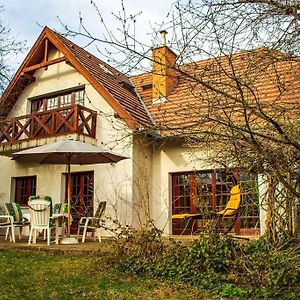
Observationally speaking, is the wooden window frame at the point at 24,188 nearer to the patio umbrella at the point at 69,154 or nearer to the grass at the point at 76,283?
the patio umbrella at the point at 69,154

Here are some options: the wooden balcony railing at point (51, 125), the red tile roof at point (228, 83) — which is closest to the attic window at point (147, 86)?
the wooden balcony railing at point (51, 125)

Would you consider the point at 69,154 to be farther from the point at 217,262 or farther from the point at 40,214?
the point at 217,262

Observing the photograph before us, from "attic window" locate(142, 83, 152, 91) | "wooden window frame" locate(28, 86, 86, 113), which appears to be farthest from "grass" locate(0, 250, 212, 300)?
"attic window" locate(142, 83, 152, 91)

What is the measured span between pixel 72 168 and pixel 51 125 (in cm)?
156

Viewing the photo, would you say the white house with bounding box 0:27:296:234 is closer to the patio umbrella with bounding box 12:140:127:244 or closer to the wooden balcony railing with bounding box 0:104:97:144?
the wooden balcony railing with bounding box 0:104:97:144

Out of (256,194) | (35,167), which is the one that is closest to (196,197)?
(256,194)

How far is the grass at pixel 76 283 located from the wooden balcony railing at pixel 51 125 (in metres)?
5.97

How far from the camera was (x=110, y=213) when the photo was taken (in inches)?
475

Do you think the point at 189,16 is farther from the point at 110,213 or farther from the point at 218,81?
the point at 110,213

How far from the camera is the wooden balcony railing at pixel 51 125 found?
1209 centimetres

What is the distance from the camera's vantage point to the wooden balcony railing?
12.1 meters

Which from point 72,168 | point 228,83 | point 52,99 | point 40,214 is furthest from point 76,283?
point 52,99

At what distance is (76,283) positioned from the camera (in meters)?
5.23

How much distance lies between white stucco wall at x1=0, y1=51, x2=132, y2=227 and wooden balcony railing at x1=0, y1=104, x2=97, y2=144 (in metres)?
0.34
